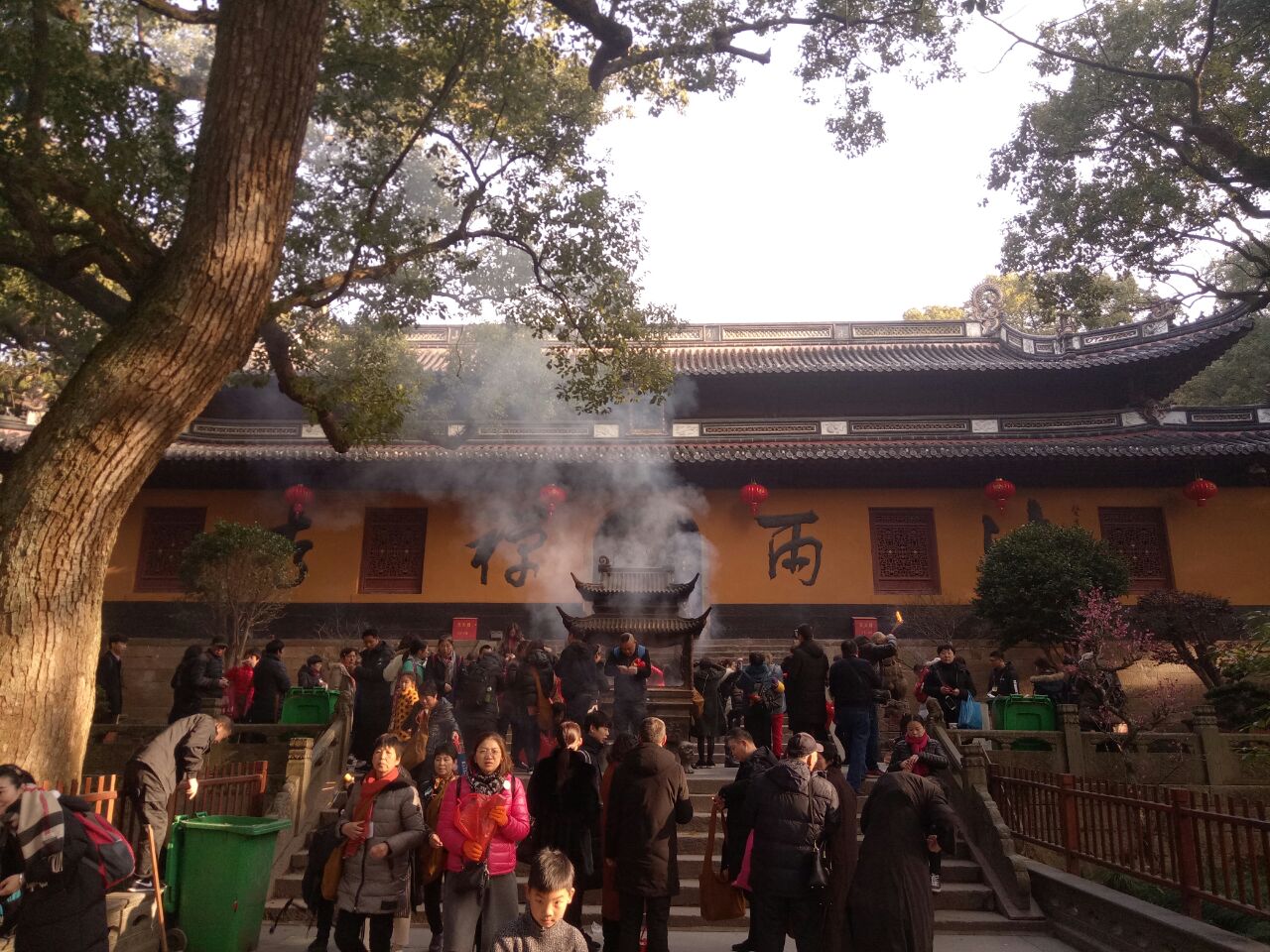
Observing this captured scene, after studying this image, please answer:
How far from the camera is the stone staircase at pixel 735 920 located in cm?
619

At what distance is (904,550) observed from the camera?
1656cm

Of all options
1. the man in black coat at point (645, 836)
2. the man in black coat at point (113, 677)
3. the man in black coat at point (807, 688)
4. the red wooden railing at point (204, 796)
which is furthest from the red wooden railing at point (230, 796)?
the man in black coat at point (807, 688)

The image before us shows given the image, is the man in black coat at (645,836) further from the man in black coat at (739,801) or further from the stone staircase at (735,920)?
the stone staircase at (735,920)

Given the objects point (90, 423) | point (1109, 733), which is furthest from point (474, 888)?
point (1109, 733)

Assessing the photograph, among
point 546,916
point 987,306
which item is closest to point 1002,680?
point 546,916

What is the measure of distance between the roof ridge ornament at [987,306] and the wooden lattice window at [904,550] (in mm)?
5752

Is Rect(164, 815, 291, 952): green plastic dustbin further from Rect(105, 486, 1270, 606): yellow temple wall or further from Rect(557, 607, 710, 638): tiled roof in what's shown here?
Rect(105, 486, 1270, 606): yellow temple wall

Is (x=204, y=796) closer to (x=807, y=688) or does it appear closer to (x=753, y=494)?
(x=807, y=688)

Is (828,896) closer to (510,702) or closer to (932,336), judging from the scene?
(510,702)

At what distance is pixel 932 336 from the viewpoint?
20.8m

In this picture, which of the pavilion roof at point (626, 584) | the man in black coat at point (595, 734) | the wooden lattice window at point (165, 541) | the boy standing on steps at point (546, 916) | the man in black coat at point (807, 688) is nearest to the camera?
the boy standing on steps at point (546, 916)

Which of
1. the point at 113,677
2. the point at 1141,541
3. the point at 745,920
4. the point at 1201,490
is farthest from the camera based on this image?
the point at 1141,541

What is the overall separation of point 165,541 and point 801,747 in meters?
15.2

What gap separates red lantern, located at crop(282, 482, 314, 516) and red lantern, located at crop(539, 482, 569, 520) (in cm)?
423
